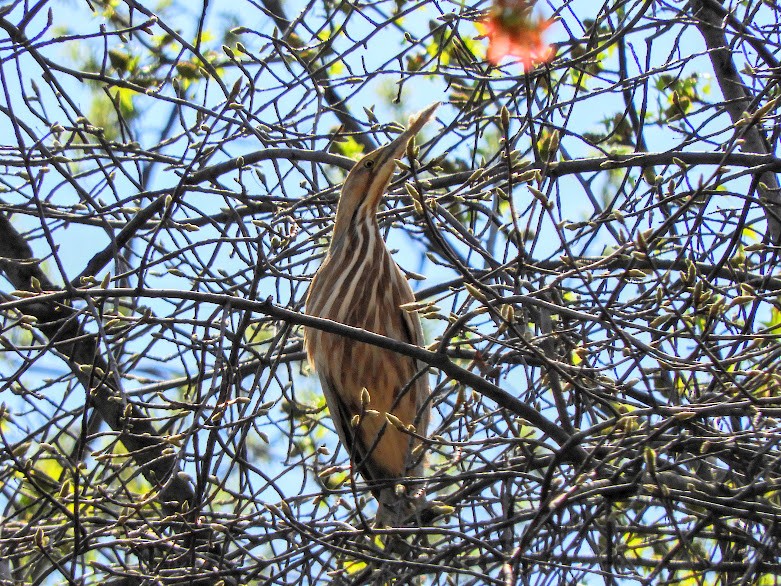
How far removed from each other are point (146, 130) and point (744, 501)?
417cm

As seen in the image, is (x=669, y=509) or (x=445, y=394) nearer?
(x=669, y=509)

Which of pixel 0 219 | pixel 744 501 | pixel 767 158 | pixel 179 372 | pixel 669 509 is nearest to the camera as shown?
pixel 669 509

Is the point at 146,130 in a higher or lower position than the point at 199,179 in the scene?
higher

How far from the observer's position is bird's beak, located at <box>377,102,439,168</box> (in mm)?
3119

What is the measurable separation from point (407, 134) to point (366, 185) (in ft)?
1.67

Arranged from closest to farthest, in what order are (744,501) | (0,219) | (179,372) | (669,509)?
(669,509), (744,501), (0,219), (179,372)

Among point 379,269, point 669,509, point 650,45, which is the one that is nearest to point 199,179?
point 379,269

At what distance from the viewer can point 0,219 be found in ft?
12.6

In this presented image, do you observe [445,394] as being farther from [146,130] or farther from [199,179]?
[146,130]

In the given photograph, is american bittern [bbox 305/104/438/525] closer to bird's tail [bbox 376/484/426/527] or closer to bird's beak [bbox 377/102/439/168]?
bird's beak [bbox 377/102/439/168]

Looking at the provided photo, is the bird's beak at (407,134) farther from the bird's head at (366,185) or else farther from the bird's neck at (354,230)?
the bird's neck at (354,230)

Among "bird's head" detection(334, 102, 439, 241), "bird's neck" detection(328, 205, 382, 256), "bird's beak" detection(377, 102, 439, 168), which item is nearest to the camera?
"bird's beak" detection(377, 102, 439, 168)

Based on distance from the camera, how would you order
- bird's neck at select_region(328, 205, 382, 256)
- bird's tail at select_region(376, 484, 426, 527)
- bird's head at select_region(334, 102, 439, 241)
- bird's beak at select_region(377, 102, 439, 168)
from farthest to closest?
bird's neck at select_region(328, 205, 382, 256) → bird's head at select_region(334, 102, 439, 241) → bird's beak at select_region(377, 102, 439, 168) → bird's tail at select_region(376, 484, 426, 527)

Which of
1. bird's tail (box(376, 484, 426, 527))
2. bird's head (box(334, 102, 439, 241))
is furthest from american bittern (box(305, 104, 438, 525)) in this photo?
bird's tail (box(376, 484, 426, 527))
